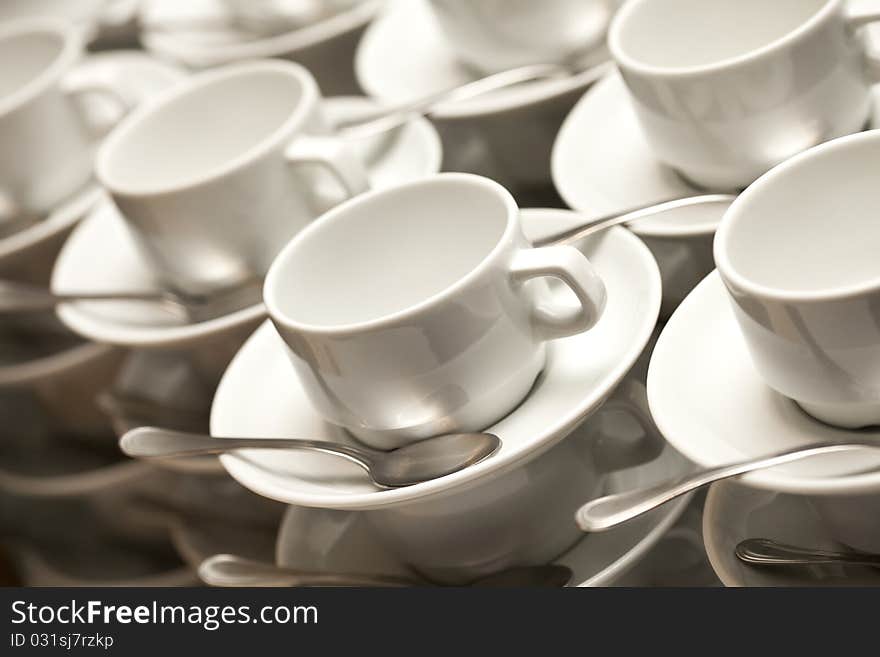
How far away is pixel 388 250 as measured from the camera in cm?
57

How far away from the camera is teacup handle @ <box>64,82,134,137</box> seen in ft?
2.70

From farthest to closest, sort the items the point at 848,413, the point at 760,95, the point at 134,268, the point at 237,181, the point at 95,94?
the point at 95,94 < the point at 134,268 < the point at 237,181 < the point at 760,95 < the point at 848,413

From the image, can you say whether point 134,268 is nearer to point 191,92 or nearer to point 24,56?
point 191,92

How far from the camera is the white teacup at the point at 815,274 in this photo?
1.31 ft

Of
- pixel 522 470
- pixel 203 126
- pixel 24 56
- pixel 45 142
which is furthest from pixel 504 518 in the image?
pixel 24 56

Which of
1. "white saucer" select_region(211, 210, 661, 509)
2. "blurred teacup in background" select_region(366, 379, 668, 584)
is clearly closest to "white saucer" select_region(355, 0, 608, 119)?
"white saucer" select_region(211, 210, 661, 509)

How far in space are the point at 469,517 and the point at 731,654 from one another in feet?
0.43

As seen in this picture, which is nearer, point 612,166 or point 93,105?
point 612,166

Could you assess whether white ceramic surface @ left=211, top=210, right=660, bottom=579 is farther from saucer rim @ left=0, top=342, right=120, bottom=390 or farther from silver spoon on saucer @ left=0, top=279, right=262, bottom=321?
saucer rim @ left=0, top=342, right=120, bottom=390

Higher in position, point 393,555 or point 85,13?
point 85,13

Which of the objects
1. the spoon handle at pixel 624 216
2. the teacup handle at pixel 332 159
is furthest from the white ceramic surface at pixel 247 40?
the spoon handle at pixel 624 216

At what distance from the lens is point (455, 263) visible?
0.56 m

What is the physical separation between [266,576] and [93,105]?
1.56ft

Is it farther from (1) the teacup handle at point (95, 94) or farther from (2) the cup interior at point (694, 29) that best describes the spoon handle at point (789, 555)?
(1) the teacup handle at point (95, 94)
